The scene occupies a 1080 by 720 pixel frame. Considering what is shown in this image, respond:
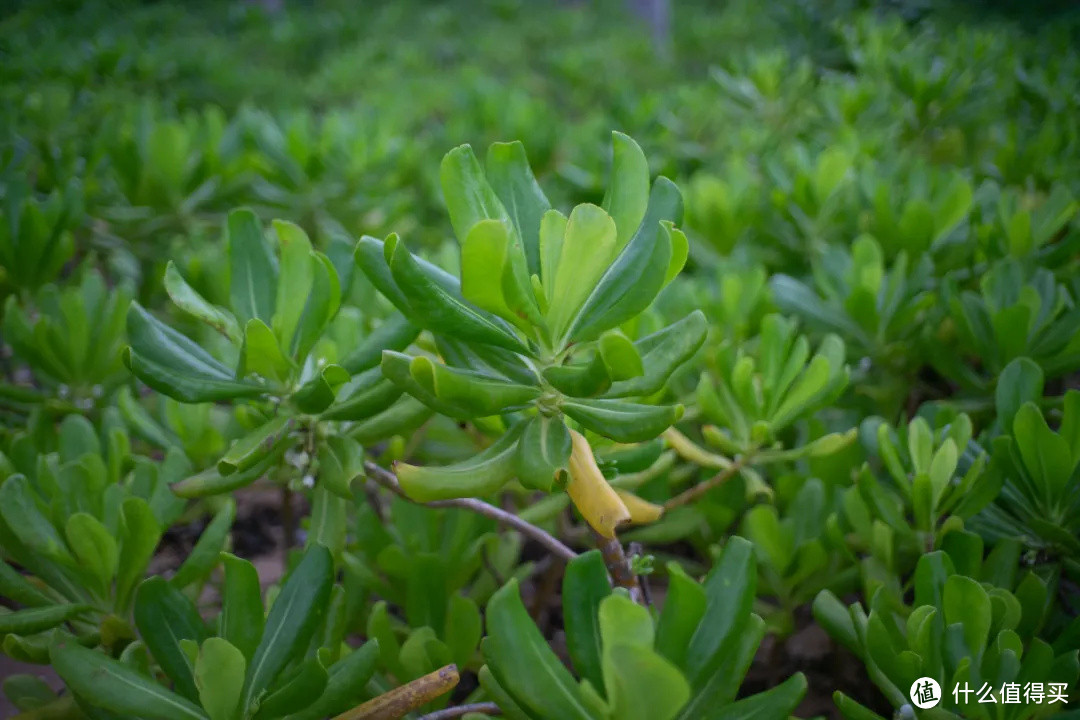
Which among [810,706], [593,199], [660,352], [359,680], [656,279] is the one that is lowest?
[810,706]

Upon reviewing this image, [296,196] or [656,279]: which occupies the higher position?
[656,279]

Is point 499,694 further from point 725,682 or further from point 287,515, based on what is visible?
point 287,515

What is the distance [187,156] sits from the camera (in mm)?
2170

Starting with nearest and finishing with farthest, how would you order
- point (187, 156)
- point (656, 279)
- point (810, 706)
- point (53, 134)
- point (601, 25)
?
point (656, 279)
point (810, 706)
point (187, 156)
point (53, 134)
point (601, 25)

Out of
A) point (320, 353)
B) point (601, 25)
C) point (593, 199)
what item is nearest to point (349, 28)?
point (601, 25)

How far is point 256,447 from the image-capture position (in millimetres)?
960

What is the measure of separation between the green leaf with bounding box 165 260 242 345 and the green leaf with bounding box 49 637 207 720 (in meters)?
0.39

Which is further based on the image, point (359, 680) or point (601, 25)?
point (601, 25)

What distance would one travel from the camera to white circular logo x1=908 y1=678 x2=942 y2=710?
913mm

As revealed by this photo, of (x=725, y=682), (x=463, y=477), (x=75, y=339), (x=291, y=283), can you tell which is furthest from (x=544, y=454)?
(x=75, y=339)

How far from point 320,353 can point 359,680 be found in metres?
0.46

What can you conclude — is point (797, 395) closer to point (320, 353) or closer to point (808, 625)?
point (808, 625)

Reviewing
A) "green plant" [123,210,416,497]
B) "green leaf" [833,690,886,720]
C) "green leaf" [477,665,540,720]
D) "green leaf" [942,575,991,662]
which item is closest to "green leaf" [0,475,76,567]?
"green plant" [123,210,416,497]

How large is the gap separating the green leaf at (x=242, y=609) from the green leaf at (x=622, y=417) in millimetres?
397
